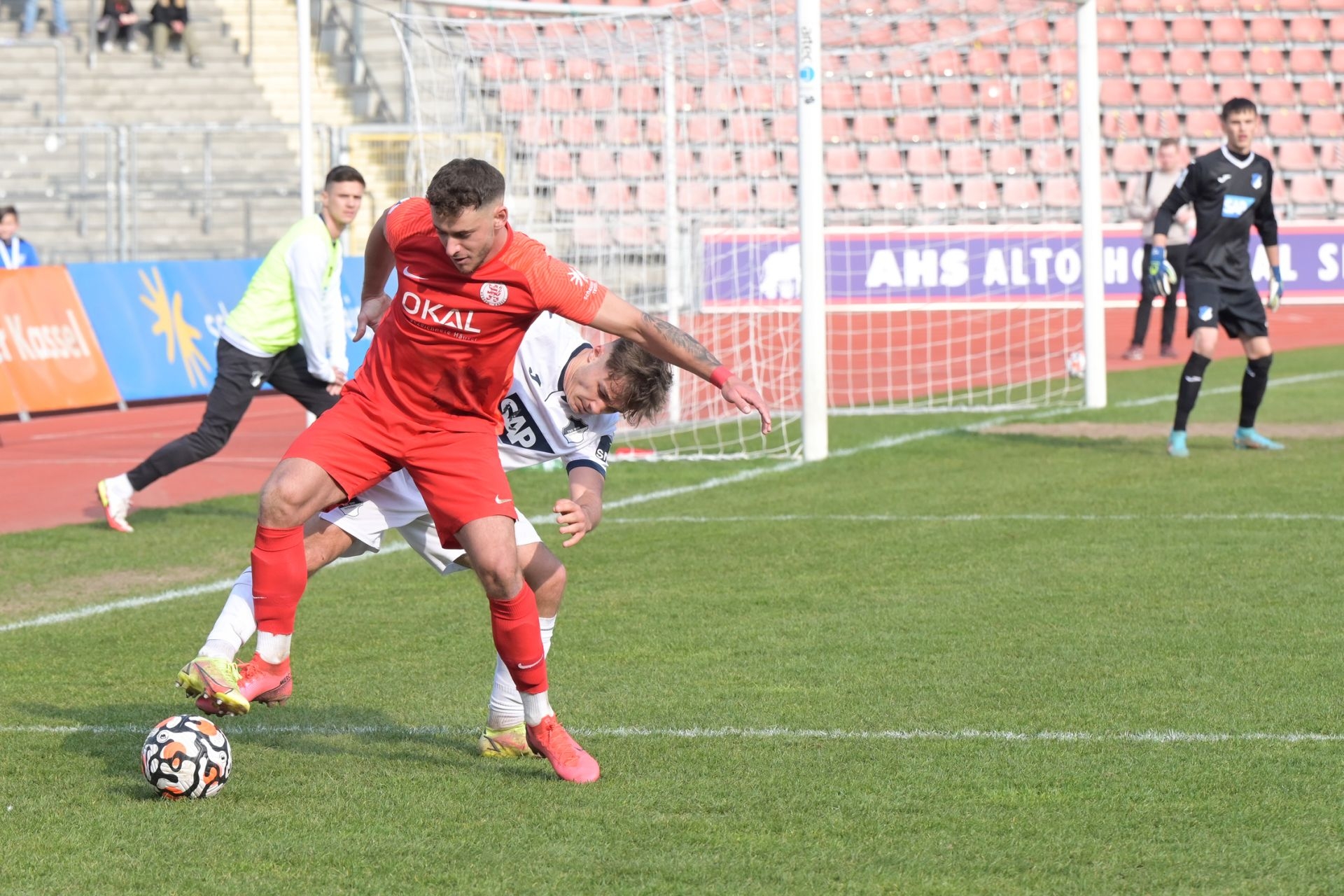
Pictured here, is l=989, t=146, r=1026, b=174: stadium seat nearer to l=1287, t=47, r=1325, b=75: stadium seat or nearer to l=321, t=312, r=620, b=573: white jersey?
l=1287, t=47, r=1325, b=75: stadium seat

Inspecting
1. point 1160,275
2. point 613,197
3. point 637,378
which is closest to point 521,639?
point 637,378

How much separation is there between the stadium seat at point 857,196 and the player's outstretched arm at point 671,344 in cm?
2018

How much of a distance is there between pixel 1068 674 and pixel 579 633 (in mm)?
1958

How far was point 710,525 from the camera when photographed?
9.88m

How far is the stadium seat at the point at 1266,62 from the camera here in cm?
2866

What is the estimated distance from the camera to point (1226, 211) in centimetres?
1191

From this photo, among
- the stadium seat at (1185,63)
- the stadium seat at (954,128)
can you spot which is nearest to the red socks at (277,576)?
the stadium seat at (954,128)

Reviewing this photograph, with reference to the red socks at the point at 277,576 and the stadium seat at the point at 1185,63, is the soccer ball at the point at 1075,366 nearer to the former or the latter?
the stadium seat at the point at 1185,63

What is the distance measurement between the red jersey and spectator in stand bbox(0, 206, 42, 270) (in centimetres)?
1377

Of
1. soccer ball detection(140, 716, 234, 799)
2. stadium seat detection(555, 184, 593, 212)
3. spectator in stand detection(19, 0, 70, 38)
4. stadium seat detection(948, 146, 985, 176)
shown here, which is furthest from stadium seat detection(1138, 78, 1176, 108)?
soccer ball detection(140, 716, 234, 799)

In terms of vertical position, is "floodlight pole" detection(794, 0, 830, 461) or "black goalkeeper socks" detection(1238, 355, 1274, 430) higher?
"floodlight pole" detection(794, 0, 830, 461)

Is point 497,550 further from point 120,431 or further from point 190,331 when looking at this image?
point 190,331

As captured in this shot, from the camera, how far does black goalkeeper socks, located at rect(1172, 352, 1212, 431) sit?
12000 millimetres

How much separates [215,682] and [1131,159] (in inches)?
980
